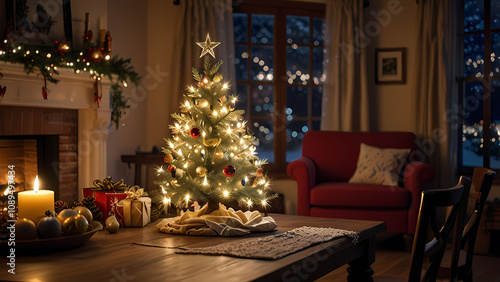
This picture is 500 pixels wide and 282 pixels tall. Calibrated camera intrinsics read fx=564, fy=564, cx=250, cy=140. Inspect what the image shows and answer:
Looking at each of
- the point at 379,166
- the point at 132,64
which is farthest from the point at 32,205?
the point at 132,64

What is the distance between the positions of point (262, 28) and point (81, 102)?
214 centimetres

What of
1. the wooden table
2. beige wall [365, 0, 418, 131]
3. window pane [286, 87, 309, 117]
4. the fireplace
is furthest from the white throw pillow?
the wooden table

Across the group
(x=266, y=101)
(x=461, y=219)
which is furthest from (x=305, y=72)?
(x=461, y=219)

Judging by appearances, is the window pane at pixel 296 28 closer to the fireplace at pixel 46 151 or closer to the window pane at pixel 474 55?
the window pane at pixel 474 55

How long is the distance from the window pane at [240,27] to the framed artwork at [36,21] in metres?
1.82

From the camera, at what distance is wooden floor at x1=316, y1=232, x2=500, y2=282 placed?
11.9ft

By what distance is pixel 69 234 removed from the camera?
1785 mm

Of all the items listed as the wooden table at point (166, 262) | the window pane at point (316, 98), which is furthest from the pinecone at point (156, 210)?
the window pane at point (316, 98)

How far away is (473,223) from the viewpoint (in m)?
1.96

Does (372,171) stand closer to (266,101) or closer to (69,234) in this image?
(266,101)

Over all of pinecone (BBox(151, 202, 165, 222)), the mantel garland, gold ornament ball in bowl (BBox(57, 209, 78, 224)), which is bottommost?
pinecone (BBox(151, 202, 165, 222))

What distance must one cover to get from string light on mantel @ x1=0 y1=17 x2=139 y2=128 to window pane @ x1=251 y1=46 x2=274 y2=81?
139 cm

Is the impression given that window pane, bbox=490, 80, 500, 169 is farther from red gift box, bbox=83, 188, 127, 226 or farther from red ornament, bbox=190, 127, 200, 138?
red gift box, bbox=83, 188, 127, 226

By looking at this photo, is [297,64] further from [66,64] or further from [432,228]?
[432,228]
